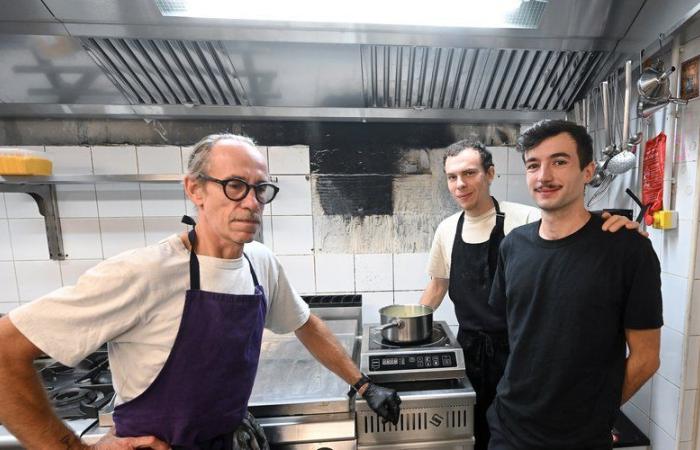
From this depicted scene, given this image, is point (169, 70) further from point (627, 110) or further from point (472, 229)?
point (627, 110)

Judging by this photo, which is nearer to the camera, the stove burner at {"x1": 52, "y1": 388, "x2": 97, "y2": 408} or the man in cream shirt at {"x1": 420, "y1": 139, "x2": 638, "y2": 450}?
the stove burner at {"x1": 52, "y1": 388, "x2": 97, "y2": 408}

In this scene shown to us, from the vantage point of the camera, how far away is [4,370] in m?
0.66

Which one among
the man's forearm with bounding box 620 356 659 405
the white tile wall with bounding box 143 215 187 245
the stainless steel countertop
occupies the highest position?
the white tile wall with bounding box 143 215 187 245

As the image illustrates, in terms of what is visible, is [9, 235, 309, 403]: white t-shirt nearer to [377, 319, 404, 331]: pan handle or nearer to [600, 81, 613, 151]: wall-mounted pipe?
[377, 319, 404, 331]: pan handle

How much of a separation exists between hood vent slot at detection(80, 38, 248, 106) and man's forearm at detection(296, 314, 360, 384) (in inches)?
40.7

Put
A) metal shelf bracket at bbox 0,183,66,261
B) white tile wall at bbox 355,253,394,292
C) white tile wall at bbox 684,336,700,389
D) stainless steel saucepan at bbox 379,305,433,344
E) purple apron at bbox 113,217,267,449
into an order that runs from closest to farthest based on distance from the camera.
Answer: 1. purple apron at bbox 113,217,267,449
2. white tile wall at bbox 684,336,700,389
3. stainless steel saucepan at bbox 379,305,433,344
4. metal shelf bracket at bbox 0,183,66,261
5. white tile wall at bbox 355,253,394,292

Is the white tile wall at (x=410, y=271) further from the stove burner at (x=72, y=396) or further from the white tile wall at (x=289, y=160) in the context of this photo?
the stove burner at (x=72, y=396)

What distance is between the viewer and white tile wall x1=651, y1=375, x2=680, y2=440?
1140mm

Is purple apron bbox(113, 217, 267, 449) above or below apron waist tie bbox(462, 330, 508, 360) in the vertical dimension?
above

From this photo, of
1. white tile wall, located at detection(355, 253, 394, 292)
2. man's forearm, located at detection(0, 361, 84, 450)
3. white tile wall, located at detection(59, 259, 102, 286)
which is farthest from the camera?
white tile wall, located at detection(355, 253, 394, 292)

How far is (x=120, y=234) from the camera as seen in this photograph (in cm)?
163

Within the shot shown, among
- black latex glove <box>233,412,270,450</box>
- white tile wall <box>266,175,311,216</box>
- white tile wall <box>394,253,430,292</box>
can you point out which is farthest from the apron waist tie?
white tile wall <box>266,175,311,216</box>

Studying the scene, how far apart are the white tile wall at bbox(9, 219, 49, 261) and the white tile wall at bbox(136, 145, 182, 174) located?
0.57 m

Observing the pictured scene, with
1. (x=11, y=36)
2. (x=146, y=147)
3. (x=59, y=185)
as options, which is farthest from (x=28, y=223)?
(x=11, y=36)
